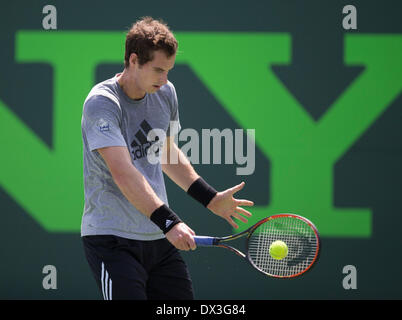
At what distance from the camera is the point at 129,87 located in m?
2.93

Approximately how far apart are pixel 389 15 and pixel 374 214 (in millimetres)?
1572

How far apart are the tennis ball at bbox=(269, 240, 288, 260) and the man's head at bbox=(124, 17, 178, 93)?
3.34 feet

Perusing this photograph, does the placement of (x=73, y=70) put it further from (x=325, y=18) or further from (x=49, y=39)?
(x=325, y=18)

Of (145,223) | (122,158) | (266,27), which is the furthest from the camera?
(266,27)

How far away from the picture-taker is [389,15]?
4973 mm

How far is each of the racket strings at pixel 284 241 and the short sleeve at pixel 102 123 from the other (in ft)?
2.90

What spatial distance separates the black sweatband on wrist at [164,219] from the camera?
264cm

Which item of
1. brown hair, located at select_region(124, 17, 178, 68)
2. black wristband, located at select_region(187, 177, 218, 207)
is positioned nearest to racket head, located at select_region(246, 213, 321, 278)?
black wristband, located at select_region(187, 177, 218, 207)

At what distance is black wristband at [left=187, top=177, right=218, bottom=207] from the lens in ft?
10.5

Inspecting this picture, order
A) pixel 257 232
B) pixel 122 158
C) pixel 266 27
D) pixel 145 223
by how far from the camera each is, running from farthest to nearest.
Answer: pixel 266 27 → pixel 257 232 → pixel 145 223 → pixel 122 158

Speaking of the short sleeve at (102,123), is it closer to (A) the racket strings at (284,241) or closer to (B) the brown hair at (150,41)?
(B) the brown hair at (150,41)

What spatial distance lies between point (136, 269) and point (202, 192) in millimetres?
611

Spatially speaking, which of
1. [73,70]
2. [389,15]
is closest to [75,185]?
[73,70]

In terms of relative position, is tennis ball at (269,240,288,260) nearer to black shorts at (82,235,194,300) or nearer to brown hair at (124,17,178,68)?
black shorts at (82,235,194,300)
